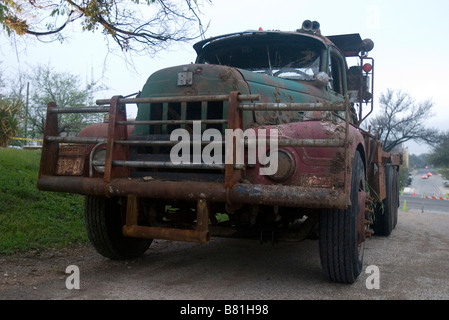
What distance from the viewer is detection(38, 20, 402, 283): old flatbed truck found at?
3.52 meters

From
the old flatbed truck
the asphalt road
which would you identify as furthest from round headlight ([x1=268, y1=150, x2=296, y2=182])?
the asphalt road

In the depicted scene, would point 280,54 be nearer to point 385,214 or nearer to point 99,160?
point 99,160

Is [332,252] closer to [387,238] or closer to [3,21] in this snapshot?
[387,238]

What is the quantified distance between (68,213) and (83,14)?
3.25 meters

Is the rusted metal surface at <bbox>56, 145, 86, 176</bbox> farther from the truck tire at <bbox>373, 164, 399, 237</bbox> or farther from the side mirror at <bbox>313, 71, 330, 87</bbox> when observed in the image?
the truck tire at <bbox>373, 164, 399, 237</bbox>

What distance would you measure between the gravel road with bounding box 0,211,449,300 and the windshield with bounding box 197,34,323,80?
7.30 feet

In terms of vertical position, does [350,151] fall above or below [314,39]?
below

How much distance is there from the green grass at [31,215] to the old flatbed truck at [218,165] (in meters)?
1.37

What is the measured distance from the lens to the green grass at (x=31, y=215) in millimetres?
5715

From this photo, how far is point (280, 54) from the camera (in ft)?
18.3

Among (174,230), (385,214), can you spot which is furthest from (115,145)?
(385,214)

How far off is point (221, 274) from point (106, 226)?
49.5 inches

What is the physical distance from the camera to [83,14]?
24.6 feet

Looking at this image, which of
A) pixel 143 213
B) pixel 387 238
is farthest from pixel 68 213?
pixel 387 238
